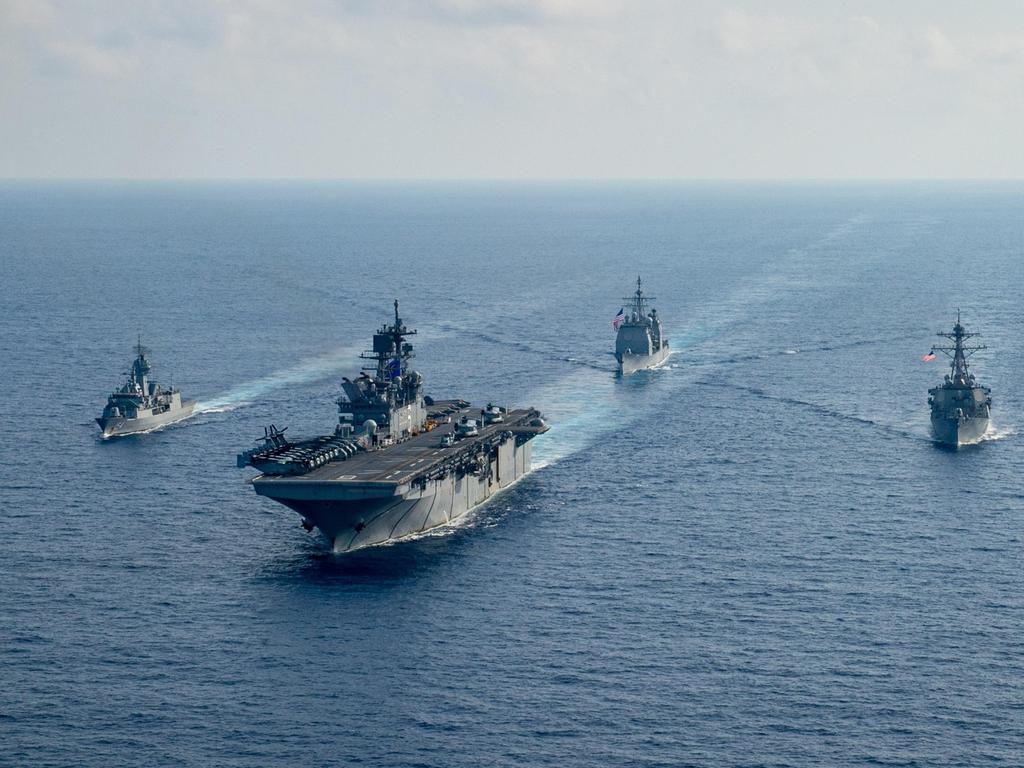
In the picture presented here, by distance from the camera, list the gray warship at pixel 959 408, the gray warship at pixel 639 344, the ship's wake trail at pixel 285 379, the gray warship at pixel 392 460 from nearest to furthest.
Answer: the gray warship at pixel 392 460
the gray warship at pixel 959 408
the ship's wake trail at pixel 285 379
the gray warship at pixel 639 344

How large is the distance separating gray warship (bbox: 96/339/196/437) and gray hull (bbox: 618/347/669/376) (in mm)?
33698

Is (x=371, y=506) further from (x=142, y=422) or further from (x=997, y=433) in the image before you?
(x=997, y=433)

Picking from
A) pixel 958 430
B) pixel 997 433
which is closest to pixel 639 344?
pixel 997 433

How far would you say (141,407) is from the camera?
3885 inches

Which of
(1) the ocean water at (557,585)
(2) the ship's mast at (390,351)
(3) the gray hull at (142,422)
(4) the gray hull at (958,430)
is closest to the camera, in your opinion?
(1) the ocean water at (557,585)

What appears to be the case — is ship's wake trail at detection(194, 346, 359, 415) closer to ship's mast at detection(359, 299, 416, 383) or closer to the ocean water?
the ocean water

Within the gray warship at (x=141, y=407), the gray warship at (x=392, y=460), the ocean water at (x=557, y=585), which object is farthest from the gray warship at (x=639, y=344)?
the gray warship at (x=141, y=407)

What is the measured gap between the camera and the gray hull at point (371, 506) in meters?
69.7

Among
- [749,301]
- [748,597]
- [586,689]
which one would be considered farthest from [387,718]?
Answer: [749,301]

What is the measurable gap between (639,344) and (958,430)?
34.9m

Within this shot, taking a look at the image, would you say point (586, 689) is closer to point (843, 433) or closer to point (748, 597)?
point (748, 597)

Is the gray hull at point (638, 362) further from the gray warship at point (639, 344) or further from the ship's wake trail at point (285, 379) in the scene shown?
the ship's wake trail at point (285, 379)

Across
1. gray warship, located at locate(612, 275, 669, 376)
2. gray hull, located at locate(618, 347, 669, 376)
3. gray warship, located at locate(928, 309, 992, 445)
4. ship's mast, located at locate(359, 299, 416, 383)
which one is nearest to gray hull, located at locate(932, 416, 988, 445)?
gray warship, located at locate(928, 309, 992, 445)

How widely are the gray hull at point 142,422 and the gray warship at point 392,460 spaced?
16.2 meters
